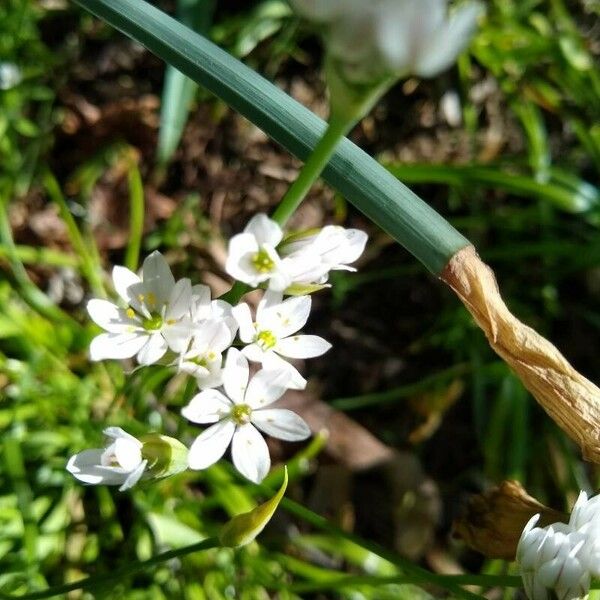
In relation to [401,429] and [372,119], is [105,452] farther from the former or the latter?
[372,119]

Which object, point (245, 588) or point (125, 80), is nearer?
point (245, 588)

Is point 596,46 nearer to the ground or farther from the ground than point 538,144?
farther from the ground

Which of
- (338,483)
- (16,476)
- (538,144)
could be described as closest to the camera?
(16,476)

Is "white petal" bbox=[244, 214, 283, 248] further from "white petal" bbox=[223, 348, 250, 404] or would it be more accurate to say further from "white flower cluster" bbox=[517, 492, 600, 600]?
"white flower cluster" bbox=[517, 492, 600, 600]

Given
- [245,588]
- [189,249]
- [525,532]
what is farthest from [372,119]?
[525,532]

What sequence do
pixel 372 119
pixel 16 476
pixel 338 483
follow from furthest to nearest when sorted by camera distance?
pixel 372 119, pixel 338 483, pixel 16 476

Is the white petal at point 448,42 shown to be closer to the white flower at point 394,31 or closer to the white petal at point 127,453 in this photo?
the white flower at point 394,31

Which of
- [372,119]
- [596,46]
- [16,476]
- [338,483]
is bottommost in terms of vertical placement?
[338,483]
